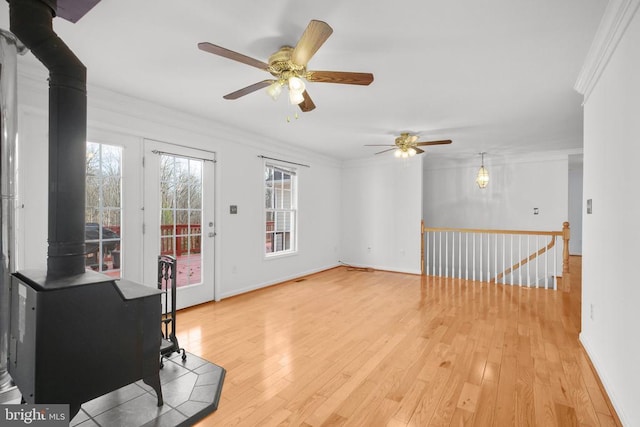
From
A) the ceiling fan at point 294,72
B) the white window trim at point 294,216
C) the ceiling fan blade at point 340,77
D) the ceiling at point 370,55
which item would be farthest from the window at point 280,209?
the ceiling fan blade at point 340,77

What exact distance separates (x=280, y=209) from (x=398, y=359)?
11.4ft

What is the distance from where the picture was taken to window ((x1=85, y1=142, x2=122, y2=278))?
304 cm

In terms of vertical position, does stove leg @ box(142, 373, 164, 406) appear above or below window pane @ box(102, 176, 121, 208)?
below

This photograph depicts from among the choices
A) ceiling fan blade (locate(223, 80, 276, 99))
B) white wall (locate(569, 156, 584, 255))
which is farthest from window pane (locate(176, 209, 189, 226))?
white wall (locate(569, 156, 584, 255))

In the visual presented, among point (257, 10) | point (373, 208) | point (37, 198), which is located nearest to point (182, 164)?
point (37, 198)

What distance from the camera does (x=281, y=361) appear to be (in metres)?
2.52

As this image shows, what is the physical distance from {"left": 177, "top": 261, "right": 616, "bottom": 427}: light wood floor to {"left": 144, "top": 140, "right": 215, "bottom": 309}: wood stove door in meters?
0.47

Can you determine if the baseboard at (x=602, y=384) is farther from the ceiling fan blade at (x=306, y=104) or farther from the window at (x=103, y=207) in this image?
the window at (x=103, y=207)

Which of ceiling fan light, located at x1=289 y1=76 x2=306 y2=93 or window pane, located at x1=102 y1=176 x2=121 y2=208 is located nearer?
ceiling fan light, located at x1=289 y1=76 x2=306 y2=93

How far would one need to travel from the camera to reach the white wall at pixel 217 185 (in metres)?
2.63

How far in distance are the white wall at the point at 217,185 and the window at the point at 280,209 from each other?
0.18 meters

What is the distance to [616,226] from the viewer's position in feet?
6.46

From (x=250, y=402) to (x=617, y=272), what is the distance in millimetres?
2562

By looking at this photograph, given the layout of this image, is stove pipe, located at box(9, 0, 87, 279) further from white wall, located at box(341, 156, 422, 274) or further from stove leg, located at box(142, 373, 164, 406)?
white wall, located at box(341, 156, 422, 274)
